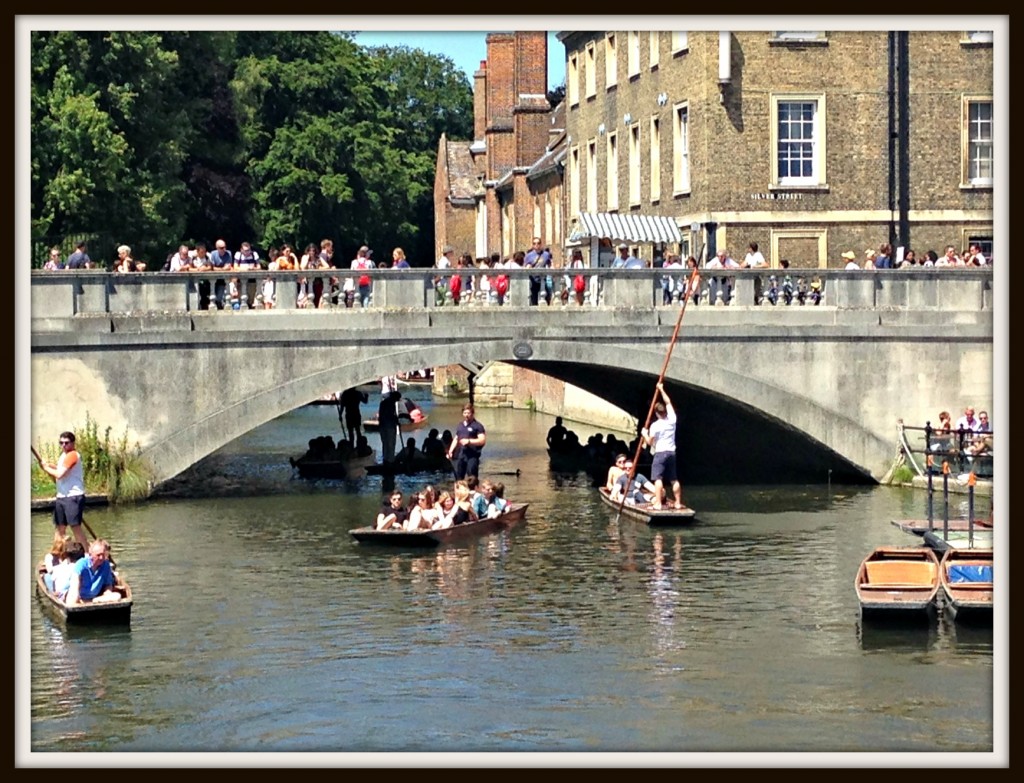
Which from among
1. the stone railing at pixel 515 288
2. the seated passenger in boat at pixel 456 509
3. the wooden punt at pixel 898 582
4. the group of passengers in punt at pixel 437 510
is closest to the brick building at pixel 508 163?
the stone railing at pixel 515 288

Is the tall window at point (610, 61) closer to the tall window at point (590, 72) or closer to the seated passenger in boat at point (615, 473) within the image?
the tall window at point (590, 72)

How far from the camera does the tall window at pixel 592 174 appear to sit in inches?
2040

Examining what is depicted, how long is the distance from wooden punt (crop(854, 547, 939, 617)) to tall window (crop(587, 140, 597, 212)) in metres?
27.0

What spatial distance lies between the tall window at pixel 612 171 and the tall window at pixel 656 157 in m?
3.21

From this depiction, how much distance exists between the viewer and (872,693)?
842 inches

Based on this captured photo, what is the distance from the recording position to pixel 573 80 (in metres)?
53.8

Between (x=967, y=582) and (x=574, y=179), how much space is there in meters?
31.5

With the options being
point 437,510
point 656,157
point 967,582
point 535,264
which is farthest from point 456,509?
point 656,157

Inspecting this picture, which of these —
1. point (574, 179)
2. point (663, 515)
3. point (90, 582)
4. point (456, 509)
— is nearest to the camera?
point (90, 582)

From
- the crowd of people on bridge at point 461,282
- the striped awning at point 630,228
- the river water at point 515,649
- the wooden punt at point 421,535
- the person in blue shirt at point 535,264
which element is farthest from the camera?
the striped awning at point 630,228

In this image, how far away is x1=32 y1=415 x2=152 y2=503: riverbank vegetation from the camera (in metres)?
33.8

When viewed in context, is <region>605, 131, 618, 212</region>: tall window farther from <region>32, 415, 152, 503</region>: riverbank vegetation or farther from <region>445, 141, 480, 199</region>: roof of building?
<region>445, 141, 480, 199</region>: roof of building

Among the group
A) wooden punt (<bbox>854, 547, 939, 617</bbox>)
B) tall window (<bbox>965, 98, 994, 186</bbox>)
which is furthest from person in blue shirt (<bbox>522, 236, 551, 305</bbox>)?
wooden punt (<bbox>854, 547, 939, 617</bbox>)

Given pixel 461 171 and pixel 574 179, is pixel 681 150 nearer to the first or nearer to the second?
pixel 574 179
